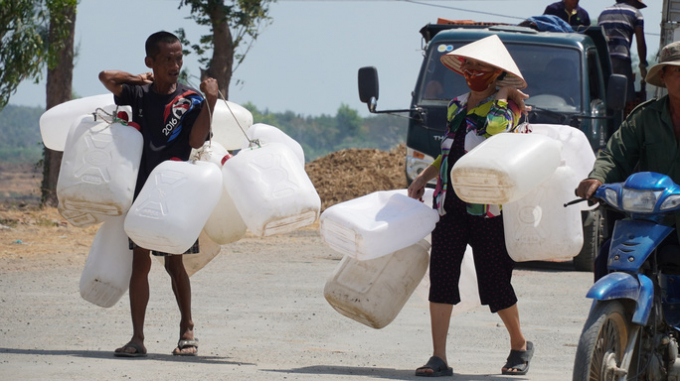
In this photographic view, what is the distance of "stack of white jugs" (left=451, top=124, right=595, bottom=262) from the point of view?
5297 millimetres

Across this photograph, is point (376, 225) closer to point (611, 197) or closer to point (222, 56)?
point (611, 197)

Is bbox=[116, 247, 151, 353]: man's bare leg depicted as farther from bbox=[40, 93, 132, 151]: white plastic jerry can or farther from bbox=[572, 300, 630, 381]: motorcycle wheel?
bbox=[572, 300, 630, 381]: motorcycle wheel

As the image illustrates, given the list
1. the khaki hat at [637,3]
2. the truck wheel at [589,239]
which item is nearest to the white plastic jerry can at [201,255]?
the truck wheel at [589,239]

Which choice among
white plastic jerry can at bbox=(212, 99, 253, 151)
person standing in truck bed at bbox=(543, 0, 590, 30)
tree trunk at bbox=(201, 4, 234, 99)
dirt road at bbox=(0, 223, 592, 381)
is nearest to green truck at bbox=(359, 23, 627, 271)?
person standing in truck bed at bbox=(543, 0, 590, 30)

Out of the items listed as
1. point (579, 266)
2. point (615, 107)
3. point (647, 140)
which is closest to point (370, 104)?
point (615, 107)

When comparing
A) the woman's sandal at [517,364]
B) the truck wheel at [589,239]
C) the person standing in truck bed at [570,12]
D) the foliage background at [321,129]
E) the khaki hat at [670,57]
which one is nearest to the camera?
the khaki hat at [670,57]

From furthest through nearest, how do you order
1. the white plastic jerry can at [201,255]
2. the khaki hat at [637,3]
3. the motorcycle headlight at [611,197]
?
the khaki hat at [637,3] < the white plastic jerry can at [201,255] < the motorcycle headlight at [611,197]

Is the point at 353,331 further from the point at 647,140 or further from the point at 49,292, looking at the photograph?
the point at 647,140

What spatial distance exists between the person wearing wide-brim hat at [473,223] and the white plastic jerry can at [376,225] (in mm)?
140

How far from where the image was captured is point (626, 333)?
444cm

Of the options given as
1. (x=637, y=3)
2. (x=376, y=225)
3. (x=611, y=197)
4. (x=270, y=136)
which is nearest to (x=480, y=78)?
(x=376, y=225)

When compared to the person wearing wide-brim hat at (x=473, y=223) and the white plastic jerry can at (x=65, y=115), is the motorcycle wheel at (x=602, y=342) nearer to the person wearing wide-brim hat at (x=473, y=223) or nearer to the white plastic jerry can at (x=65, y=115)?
the person wearing wide-brim hat at (x=473, y=223)

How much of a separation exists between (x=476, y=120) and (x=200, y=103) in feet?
5.03

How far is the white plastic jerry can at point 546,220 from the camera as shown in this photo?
5.67 m
